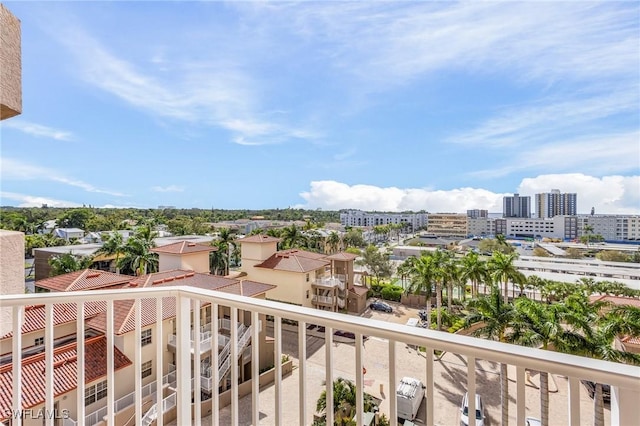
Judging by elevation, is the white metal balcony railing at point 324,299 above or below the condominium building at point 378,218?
below

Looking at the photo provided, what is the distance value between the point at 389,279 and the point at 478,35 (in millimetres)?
16171

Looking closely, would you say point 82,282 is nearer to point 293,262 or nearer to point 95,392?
point 95,392

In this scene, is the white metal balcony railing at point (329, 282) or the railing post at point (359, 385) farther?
the white metal balcony railing at point (329, 282)

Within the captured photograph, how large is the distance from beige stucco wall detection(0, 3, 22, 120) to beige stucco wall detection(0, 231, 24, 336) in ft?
1.60

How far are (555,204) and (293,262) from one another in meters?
15.3

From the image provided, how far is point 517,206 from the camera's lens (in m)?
22.8

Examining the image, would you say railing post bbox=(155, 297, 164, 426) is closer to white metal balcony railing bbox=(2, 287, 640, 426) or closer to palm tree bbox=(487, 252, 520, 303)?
white metal balcony railing bbox=(2, 287, 640, 426)

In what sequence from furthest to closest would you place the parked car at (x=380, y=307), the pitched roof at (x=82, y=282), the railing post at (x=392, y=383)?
the parked car at (x=380, y=307) < the pitched roof at (x=82, y=282) < the railing post at (x=392, y=383)

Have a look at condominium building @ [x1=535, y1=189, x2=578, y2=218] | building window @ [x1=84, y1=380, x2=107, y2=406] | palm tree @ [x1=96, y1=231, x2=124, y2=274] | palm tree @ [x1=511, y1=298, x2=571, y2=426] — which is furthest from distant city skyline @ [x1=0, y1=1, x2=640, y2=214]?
building window @ [x1=84, y1=380, x2=107, y2=406]

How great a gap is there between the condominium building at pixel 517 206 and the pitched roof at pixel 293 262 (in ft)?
53.6

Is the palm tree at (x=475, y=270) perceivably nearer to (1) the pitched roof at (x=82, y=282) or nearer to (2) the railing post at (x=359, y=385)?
(1) the pitched roof at (x=82, y=282)

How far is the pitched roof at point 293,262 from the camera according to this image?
1266cm

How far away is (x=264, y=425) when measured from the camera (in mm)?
1494

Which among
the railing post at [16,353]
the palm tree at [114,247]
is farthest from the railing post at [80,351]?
the palm tree at [114,247]
